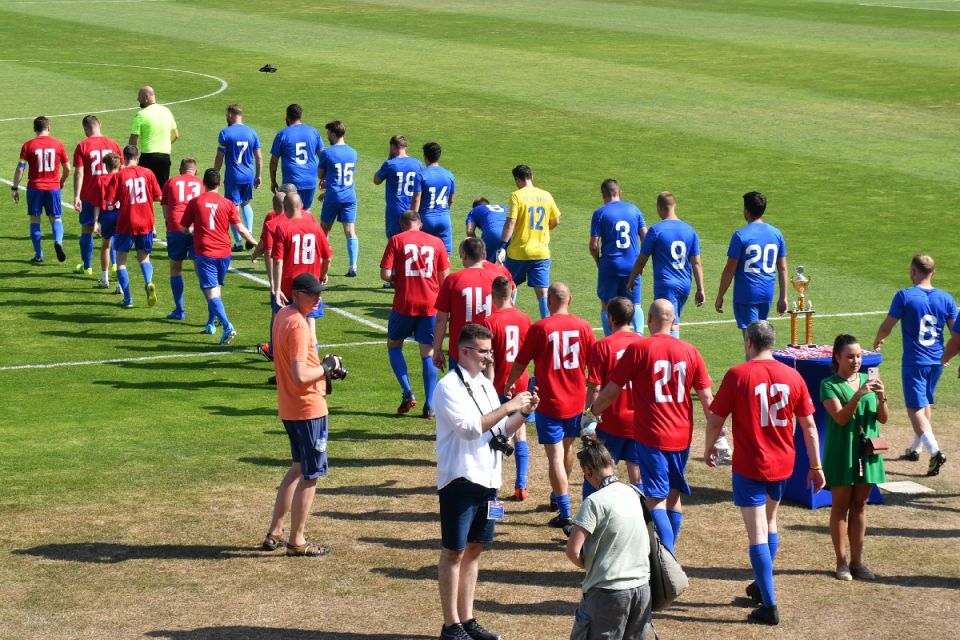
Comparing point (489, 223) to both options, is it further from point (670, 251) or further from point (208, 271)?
point (208, 271)

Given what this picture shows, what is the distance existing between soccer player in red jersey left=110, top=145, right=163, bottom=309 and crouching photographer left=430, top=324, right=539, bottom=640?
11.6m

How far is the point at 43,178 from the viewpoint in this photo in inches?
936

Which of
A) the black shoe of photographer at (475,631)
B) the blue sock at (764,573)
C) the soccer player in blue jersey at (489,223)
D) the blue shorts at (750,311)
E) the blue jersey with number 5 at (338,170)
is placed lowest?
the black shoe of photographer at (475,631)

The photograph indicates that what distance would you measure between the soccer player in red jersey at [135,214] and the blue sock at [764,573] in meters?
12.3

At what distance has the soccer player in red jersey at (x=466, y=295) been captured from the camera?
14219 mm

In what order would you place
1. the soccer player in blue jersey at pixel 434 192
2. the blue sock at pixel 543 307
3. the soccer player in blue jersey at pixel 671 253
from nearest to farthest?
1. the soccer player in blue jersey at pixel 671 253
2. the blue sock at pixel 543 307
3. the soccer player in blue jersey at pixel 434 192

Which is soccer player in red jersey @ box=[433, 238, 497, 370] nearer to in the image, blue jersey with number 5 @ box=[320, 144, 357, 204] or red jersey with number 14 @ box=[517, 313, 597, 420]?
red jersey with number 14 @ box=[517, 313, 597, 420]

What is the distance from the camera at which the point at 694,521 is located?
515 inches

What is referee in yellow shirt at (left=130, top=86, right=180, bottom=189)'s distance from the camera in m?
25.4

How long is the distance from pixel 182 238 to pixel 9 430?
5.03 metres

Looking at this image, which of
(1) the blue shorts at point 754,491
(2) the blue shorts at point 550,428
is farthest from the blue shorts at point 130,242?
(1) the blue shorts at point 754,491

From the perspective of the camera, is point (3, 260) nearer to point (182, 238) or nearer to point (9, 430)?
point (182, 238)

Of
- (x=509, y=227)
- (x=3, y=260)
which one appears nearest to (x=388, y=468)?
(x=509, y=227)

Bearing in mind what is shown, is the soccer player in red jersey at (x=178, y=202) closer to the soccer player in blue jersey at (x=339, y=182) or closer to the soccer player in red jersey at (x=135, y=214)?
the soccer player in red jersey at (x=135, y=214)
